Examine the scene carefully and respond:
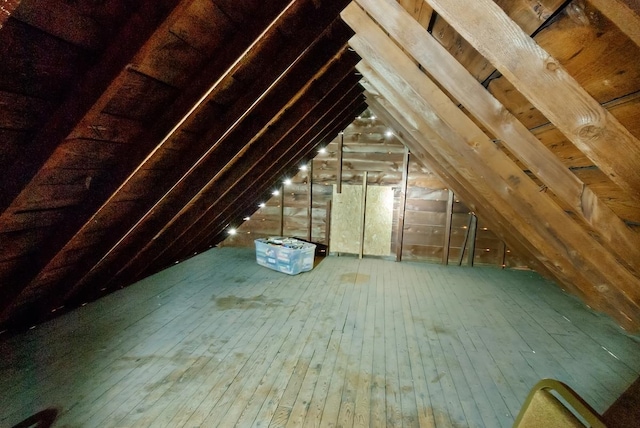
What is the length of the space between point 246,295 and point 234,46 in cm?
311

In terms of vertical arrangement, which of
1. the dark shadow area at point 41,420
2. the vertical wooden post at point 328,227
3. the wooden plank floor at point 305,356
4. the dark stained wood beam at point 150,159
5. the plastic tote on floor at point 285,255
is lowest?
the dark shadow area at point 41,420

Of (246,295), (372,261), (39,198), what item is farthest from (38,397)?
(372,261)

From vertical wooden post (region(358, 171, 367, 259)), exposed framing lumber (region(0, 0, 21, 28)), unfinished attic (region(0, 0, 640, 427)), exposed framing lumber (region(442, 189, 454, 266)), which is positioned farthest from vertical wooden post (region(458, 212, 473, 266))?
exposed framing lumber (region(0, 0, 21, 28))

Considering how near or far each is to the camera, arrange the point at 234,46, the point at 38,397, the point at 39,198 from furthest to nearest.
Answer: the point at 38,397 → the point at 39,198 → the point at 234,46

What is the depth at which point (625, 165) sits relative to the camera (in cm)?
109

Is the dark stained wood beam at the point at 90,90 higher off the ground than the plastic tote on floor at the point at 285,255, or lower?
higher

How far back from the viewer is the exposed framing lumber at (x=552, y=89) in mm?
1054

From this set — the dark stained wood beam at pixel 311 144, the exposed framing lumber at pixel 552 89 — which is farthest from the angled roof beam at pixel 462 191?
the exposed framing lumber at pixel 552 89

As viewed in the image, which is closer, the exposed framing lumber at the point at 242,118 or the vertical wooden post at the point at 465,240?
the exposed framing lumber at the point at 242,118

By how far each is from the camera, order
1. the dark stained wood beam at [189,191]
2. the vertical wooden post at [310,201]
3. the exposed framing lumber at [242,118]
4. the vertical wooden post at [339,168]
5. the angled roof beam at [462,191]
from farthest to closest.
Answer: the vertical wooden post at [310,201]
the vertical wooden post at [339,168]
the angled roof beam at [462,191]
the dark stained wood beam at [189,191]
the exposed framing lumber at [242,118]

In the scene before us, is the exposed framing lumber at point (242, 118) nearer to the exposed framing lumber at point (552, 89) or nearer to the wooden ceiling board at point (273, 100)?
the wooden ceiling board at point (273, 100)

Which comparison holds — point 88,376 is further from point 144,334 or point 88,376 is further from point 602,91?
point 602,91

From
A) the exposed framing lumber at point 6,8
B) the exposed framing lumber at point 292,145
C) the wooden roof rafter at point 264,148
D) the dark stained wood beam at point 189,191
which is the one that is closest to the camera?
the exposed framing lumber at point 6,8

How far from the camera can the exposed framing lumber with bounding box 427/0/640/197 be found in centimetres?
105
